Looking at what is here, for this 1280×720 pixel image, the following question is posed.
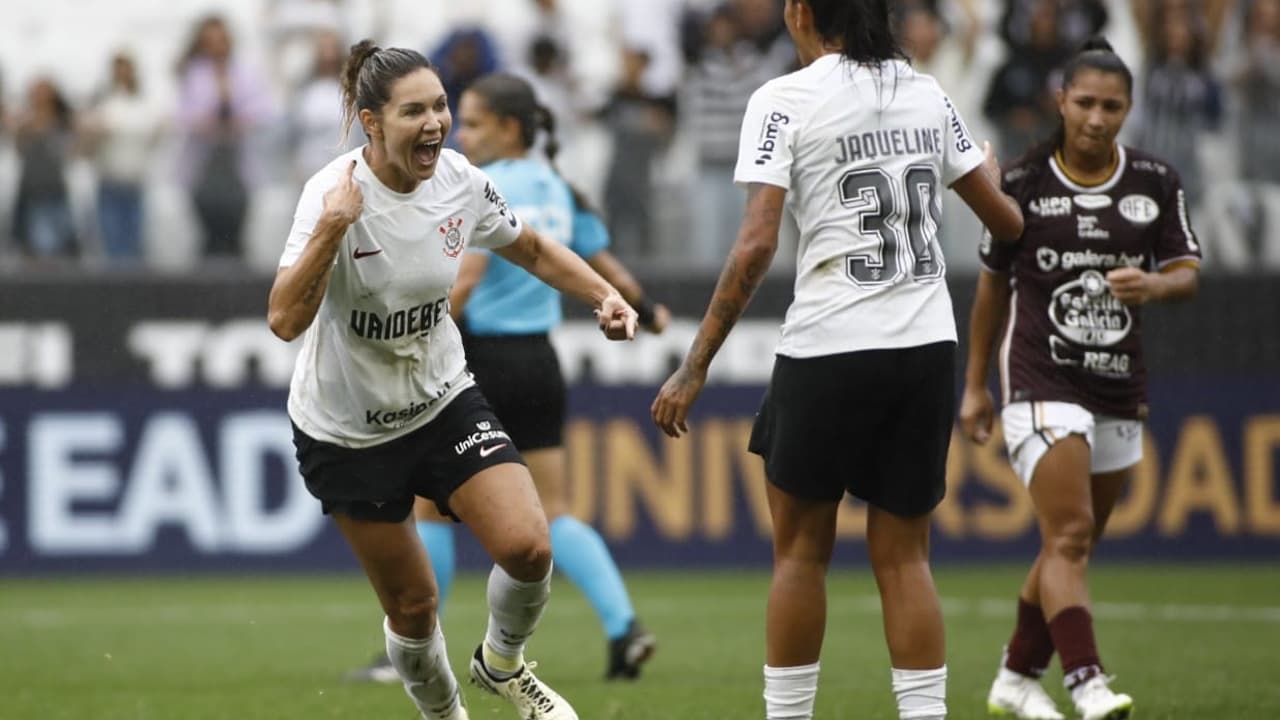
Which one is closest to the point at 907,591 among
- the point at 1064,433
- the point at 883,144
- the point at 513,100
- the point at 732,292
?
the point at 732,292

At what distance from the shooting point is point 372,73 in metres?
6.12

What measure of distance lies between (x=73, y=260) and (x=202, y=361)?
1.25 m

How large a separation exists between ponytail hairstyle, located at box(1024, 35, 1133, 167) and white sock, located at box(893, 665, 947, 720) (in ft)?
8.20

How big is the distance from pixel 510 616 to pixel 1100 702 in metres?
2.08

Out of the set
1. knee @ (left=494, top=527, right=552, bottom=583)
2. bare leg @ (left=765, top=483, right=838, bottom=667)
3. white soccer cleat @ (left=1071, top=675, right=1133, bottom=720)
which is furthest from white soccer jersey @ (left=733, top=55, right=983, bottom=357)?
white soccer cleat @ (left=1071, top=675, right=1133, bottom=720)

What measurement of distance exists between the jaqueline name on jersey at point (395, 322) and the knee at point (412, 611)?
0.87 metres

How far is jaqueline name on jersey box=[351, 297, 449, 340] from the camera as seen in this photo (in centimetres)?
621

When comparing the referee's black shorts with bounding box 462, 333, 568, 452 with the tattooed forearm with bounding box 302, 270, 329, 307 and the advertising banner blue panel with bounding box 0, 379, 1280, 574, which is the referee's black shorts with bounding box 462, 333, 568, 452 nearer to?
the tattooed forearm with bounding box 302, 270, 329, 307

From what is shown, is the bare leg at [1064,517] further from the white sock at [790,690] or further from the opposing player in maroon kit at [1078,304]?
the white sock at [790,690]

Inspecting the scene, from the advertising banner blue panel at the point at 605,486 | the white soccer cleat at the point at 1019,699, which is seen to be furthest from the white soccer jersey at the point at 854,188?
the advertising banner blue panel at the point at 605,486

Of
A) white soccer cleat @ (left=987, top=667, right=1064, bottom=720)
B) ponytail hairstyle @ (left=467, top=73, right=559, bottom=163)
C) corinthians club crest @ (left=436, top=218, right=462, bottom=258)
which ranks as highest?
ponytail hairstyle @ (left=467, top=73, right=559, bottom=163)

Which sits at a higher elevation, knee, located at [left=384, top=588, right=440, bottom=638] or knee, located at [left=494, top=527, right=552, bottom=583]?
knee, located at [left=494, top=527, right=552, bottom=583]

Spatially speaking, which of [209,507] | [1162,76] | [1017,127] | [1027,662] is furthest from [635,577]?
[1027,662]

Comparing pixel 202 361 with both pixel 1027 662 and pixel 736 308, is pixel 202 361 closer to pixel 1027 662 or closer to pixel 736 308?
pixel 1027 662
